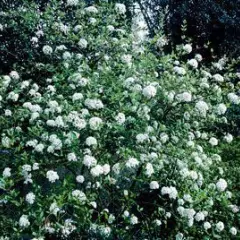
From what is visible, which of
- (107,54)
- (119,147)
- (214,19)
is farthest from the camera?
(214,19)

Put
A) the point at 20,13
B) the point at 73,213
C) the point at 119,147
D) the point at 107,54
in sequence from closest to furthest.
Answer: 1. the point at 73,213
2. the point at 119,147
3. the point at 107,54
4. the point at 20,13

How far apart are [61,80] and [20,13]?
4.06 ft

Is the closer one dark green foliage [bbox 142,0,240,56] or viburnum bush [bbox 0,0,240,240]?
viburnum bush [bbox 0,0,240,240]

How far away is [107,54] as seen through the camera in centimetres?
429

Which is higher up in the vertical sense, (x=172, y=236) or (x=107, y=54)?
(x=107, y=54)

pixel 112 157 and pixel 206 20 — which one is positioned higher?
pixel 112 157

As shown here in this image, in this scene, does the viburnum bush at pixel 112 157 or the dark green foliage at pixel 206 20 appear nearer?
the viburnum bush at pixel 112 157

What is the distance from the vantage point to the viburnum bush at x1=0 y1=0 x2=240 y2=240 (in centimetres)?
320

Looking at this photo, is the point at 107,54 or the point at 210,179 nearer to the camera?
the point at 210,179

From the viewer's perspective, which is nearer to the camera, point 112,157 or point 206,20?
point 112,157

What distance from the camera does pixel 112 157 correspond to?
351cm

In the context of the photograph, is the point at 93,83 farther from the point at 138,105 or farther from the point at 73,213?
the point at 73,213

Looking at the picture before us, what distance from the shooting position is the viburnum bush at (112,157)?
3.20 metres

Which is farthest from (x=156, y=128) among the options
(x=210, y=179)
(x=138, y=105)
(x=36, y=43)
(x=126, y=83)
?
(x=36, y=43)
